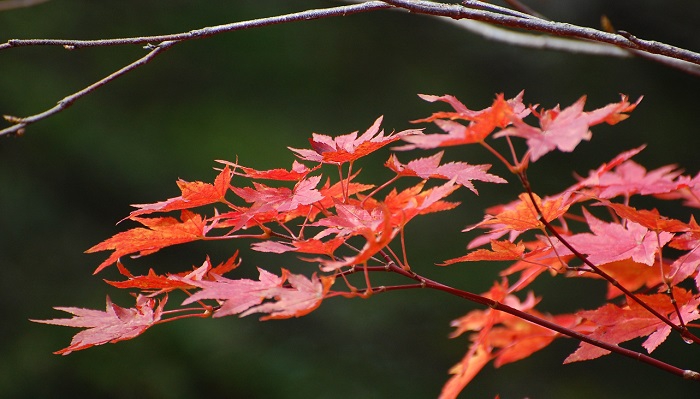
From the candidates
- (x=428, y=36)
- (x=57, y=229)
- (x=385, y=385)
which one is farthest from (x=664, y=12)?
(x=57, y=229)

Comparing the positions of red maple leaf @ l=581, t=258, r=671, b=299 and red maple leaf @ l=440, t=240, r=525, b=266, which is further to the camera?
red maple leaf @ l=581, t=258, r=671, b=299

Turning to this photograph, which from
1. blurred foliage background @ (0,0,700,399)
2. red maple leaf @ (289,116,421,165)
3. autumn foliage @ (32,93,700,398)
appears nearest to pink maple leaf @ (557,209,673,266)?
autumn foliage @ (32,93,700,398)

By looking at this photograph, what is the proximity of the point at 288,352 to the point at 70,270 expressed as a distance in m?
0.85

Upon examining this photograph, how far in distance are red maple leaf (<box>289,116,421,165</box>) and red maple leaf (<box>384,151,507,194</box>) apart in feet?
0.07

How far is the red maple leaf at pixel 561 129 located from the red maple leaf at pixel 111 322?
332 millimetres

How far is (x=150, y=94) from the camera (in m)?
2.70

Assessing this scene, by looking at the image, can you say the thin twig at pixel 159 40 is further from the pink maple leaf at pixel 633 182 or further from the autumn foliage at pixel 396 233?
the pink maple leaf at pixel 633 182

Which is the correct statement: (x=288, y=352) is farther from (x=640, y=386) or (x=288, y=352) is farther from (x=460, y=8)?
(x=460, y=8)

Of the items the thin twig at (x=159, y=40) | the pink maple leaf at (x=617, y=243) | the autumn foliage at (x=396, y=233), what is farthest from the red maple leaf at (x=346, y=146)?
the pink maple leaf at (x=617, y=243)

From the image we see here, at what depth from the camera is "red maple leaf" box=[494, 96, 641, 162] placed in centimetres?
45

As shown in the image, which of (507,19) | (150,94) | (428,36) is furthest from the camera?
(428,36)

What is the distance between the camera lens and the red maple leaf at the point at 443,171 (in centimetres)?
59

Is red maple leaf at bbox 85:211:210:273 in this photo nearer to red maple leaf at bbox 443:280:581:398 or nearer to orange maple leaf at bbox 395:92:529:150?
orange maple leaf at bbox 395:92:529:150

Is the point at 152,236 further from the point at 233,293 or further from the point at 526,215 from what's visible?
the point at 526,215
